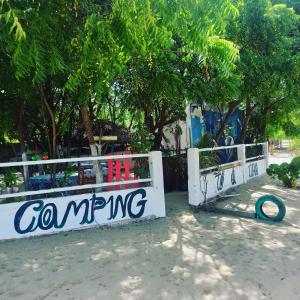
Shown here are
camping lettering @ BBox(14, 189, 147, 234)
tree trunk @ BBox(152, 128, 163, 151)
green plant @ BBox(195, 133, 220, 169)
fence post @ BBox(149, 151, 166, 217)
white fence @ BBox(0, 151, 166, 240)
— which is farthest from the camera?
tree trunk @ BBox(152, 128, 163, 151)

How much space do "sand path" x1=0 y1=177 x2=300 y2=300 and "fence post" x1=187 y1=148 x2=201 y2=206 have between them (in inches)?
53.7

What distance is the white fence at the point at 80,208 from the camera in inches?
242

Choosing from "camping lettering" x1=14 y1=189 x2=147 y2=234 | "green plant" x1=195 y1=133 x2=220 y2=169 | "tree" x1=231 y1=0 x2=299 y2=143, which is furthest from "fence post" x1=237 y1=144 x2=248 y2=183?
"camping lettering" x1=14 y1=189 x2=147 y2=234

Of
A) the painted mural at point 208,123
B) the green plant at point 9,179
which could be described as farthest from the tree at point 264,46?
the green plant at point 9,179

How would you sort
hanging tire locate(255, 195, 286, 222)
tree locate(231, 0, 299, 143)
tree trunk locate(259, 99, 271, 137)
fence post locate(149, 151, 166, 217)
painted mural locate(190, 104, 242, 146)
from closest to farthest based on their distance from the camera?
hanging tire locate(255, 195, 286, 222), fence post locate(149, 151, 166, 217), tree locate(231, 0, 299, 143), painted mural locate(190, 104, 242, 146), tree trunk locate(259, 99, 271, 137)

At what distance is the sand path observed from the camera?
4.12 metres

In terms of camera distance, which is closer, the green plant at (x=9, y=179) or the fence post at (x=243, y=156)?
the green plant at (x=9, y=179)

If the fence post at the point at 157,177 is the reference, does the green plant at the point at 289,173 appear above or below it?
below

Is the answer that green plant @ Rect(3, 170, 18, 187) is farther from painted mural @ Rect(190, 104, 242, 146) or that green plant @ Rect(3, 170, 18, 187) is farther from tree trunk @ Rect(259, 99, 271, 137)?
tree trunk @ Rect(259, 99, 271, 137)

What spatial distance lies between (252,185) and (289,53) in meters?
4.53

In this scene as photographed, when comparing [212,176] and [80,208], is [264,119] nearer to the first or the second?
[212,176]

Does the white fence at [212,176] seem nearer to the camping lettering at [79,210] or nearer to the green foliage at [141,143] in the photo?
the green foliage at [141,143]

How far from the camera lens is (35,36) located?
4.62 m

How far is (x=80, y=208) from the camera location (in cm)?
672
